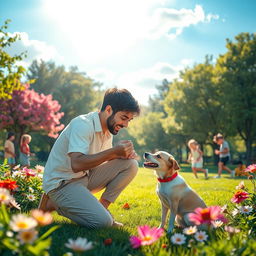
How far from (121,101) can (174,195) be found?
148 centimetres

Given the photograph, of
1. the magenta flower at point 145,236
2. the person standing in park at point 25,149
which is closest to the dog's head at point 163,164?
the magenta flower at point 145,236

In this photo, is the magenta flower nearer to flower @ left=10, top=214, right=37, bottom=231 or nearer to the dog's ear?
flower @ left=10, top=214, right=37, bottom=231

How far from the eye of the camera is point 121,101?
3996 millimetres

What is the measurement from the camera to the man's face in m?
4.04

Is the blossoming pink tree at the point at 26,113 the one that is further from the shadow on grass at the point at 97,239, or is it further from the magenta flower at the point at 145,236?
the magenta flower at the point at 145,236

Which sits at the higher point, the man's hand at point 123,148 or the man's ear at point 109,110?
the man's ear at point 109,110

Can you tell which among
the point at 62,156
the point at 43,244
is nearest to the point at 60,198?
the point at 62,156

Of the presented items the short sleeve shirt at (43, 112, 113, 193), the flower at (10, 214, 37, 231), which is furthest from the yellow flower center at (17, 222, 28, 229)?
the short sleeve shirt at (43, 112, 113, 193)

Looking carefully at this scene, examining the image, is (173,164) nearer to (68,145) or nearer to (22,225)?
(68,145)

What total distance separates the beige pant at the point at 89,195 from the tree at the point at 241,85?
933 inches

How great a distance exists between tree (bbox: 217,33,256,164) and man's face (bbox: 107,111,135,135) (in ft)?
78.6

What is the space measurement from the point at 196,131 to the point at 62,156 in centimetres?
2915

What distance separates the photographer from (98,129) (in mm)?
4070

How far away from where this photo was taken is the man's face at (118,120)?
4.04 m
